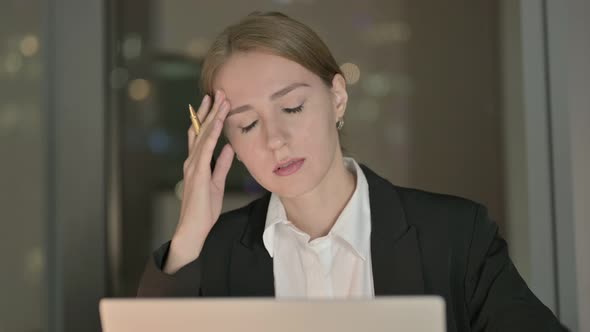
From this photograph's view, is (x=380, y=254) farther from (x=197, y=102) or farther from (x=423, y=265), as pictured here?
(x=197, y=102)

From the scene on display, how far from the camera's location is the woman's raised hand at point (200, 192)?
1658 millimetres

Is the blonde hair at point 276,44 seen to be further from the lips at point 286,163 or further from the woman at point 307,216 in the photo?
the lips at point 286,163

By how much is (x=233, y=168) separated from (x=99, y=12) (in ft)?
2.19

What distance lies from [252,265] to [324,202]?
240 mm

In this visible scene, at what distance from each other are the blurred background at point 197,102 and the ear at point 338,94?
1.86ft

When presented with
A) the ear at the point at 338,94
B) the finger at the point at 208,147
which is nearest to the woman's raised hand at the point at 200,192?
the finger at the point at 208,147

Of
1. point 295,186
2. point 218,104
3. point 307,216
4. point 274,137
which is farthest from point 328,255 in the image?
point 218,104

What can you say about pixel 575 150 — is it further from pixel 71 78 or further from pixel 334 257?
pixel 71 78

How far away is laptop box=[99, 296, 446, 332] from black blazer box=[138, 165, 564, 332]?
Result: 65 cm

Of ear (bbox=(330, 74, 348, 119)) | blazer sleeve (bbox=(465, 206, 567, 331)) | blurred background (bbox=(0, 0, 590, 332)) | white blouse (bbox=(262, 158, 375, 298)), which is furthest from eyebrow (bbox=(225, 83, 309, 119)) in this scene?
blurred background (bbox=(0, 0, 590, 332))

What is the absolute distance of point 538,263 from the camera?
7.50ft

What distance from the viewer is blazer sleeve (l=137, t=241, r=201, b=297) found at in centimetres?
161

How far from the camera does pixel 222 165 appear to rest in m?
1.83

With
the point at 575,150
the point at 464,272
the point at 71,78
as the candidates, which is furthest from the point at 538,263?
the point at 71,78
